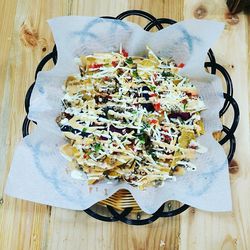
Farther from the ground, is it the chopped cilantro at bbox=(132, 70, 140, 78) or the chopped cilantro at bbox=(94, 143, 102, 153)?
the chopped cilantro at bbox=(132, 70, 140, 78)

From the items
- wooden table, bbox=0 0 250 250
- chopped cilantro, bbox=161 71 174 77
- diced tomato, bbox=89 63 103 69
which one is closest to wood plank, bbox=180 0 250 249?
wooden table, bbox=0 0 250 250

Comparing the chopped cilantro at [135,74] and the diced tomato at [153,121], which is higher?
the chopped cilantro at [135,74]

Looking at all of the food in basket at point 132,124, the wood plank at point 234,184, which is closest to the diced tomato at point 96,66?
the food in basket at point 132,124

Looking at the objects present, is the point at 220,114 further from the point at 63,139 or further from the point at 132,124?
the point at 63,139

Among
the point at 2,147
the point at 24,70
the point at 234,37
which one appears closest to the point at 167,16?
the point at 234,37

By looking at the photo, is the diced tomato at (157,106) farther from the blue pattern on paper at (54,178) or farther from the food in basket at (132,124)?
the blue pattern on paper at (54,178)

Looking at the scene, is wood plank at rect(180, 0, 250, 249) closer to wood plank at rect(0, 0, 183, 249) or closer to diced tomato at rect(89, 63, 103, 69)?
wood plank at rect(0, 0, 183, 249)

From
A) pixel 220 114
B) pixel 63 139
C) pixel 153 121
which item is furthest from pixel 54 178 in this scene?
pixel 220 114
